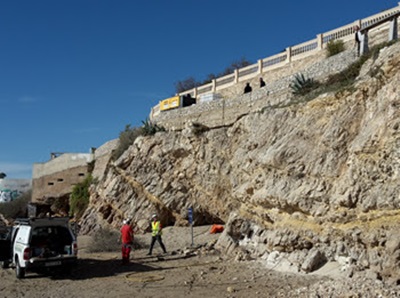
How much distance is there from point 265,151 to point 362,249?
559 cm

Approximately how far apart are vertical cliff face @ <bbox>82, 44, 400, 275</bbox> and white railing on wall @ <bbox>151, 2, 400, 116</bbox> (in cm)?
630

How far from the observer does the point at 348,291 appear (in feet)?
29.6

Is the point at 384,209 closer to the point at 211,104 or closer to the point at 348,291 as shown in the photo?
the point at 348,291

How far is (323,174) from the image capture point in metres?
12.1

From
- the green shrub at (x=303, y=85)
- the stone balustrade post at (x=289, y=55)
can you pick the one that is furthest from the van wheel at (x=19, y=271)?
the stone balustrade post at (x=289, y=55)

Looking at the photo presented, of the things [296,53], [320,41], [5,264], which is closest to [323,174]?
[5,264]

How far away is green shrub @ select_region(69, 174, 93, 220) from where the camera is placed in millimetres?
30078

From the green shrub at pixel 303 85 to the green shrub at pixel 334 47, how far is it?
404 cm

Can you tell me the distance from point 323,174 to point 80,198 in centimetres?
2249

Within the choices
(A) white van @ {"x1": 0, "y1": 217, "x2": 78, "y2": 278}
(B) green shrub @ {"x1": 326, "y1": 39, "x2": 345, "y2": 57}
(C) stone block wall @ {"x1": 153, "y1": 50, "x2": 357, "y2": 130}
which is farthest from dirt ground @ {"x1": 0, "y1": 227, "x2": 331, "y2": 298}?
(B) green shrub @ {"x1": 326, "y1": 39, "x2": 345, "y2": 57}

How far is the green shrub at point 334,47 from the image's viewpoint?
19922 mm

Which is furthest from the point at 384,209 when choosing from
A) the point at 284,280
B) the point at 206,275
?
the point at 206,275

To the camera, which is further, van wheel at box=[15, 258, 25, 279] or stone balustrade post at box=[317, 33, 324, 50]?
stone balustrade post at box=[317, 33, 324, 50]

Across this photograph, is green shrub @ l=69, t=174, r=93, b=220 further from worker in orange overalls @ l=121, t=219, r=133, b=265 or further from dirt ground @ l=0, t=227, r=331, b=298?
worker in orange overalls @ l=121, t=219, r=133, b=265
